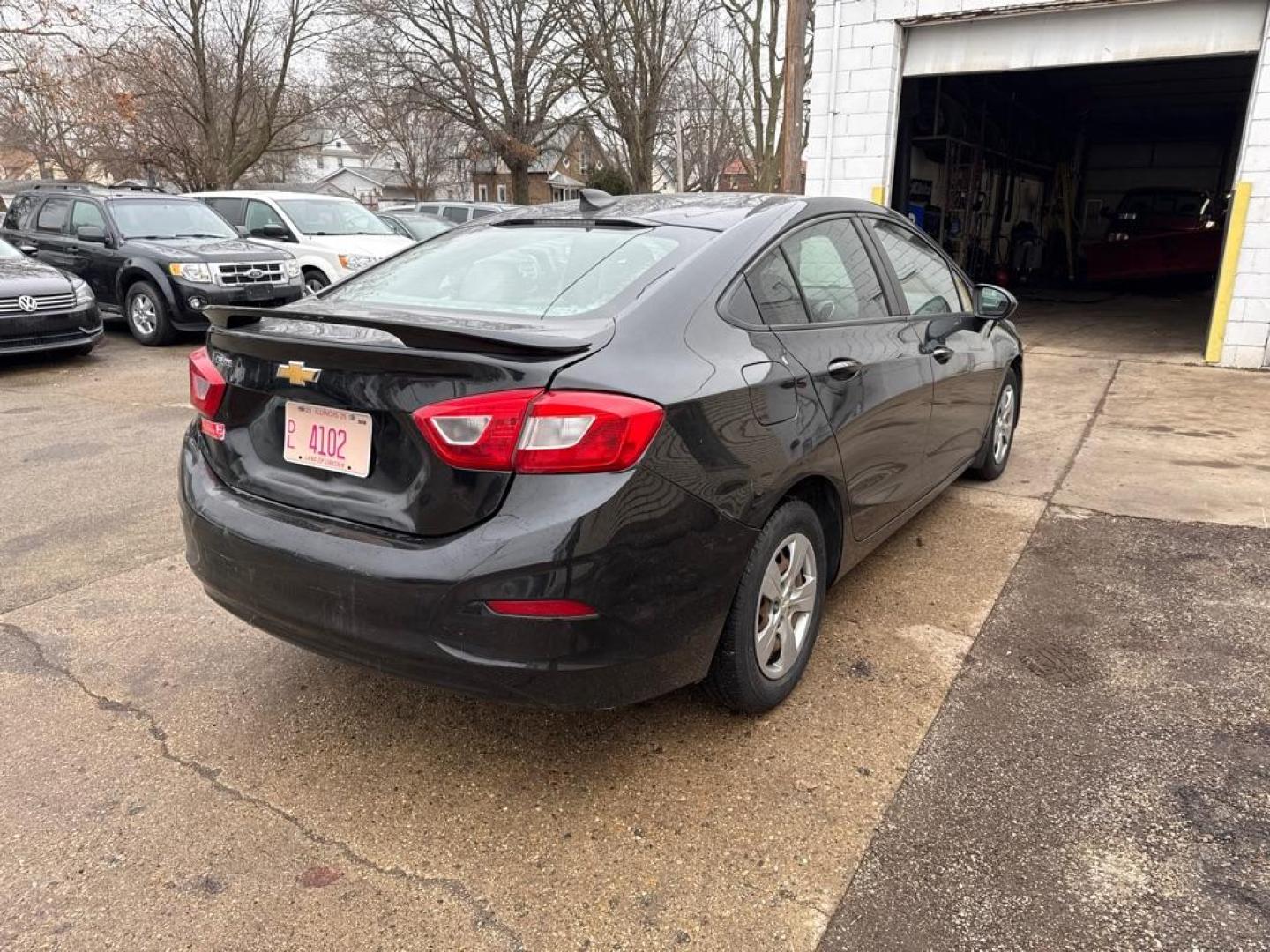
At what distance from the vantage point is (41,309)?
27.2 feet

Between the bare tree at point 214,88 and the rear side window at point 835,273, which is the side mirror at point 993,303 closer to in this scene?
the rear side window at point 835,273

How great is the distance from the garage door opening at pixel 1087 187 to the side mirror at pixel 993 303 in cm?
650

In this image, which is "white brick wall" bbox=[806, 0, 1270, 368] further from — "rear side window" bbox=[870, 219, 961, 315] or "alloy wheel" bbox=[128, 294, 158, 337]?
"alloy wheel" bbox=[128, 294, 158, 337]

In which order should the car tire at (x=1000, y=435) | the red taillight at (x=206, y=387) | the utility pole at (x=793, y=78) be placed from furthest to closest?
the utility pole at (x=793, y=78) → the car tire at (x=1000, y=435) → the red taillight at (x=206, y=387)

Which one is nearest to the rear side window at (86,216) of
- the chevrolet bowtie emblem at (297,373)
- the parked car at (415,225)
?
the parked car at (415,225)

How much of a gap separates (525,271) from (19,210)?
11481 mm

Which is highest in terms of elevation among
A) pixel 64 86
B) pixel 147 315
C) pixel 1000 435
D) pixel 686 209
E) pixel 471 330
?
pixel 64 86

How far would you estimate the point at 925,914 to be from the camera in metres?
2.02

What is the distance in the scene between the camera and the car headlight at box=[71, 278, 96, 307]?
340 inches

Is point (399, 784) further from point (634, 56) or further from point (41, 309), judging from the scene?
point (634, 56)

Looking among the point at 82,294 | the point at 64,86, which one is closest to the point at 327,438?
the point at 82,294

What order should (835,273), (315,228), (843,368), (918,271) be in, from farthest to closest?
(315,228), (918,271), (835,273), (843,368)

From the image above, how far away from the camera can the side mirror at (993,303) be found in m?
4.31

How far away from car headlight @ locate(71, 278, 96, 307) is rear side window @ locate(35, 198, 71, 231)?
2.53m
